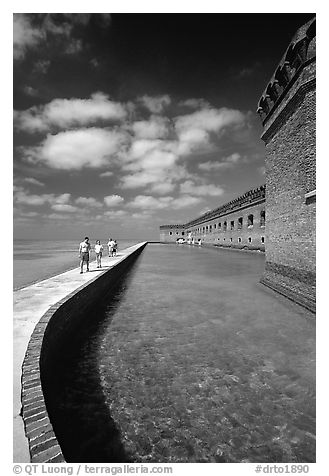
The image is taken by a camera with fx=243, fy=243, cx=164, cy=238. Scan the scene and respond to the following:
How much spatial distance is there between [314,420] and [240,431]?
995mm

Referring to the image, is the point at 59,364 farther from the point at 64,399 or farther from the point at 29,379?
the point at 29,379

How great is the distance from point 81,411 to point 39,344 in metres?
1.19

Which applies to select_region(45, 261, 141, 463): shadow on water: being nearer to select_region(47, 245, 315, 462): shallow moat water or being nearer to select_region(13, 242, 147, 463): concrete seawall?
select_region(47, 245, 315, 462): shallow moat water

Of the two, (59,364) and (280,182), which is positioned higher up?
(280,182)

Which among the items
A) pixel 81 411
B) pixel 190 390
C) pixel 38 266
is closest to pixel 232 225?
pixel 38 266

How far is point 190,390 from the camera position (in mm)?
3553

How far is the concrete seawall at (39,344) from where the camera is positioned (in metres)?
2.08

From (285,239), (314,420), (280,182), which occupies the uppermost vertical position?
(280,182)

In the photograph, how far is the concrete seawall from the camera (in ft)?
6.82

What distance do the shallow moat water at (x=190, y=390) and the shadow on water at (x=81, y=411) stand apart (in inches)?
0.5

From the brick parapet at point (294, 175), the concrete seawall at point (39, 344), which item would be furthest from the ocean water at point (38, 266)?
the brick parapet at point (294, 175)

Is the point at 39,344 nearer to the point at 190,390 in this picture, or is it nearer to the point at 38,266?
the point at 190,390

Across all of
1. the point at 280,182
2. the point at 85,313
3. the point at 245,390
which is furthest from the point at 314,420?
the point at 280,182

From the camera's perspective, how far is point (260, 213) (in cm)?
2648
